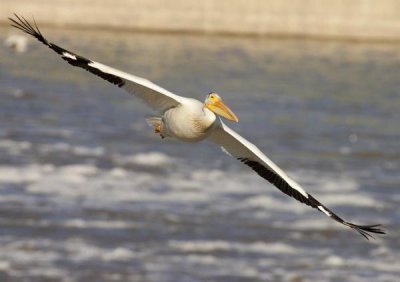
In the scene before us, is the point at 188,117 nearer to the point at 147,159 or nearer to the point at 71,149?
the point at 147,159

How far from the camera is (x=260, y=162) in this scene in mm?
13133

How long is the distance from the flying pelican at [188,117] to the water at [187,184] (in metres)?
5.71

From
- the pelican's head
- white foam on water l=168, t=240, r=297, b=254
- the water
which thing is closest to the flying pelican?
the pelican's head

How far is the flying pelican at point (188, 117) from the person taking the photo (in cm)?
1188

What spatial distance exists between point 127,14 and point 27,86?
65.6ft

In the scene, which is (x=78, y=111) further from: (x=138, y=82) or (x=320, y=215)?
(x=138, y=82)

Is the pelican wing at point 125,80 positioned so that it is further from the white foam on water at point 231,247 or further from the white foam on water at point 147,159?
the white foam on water at point 147,159

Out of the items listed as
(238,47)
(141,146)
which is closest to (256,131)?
(141,146)

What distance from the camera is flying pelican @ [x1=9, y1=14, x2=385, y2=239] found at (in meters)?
11.9

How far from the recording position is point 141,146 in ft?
95.0

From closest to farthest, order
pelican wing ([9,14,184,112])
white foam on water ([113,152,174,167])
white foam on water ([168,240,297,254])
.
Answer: pelican wing ([9,14,184,112]) < white foam on water ([168,240,297,254]) < white foam on water ([113,152,174,167])

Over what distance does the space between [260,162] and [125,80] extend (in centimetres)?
169

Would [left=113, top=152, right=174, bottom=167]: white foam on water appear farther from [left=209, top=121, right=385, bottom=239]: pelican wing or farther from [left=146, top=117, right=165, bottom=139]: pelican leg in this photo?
[left=146, top=117, right=165, bottom=139]: pelican leg

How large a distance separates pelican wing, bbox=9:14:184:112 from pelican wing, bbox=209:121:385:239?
1.84 feet
